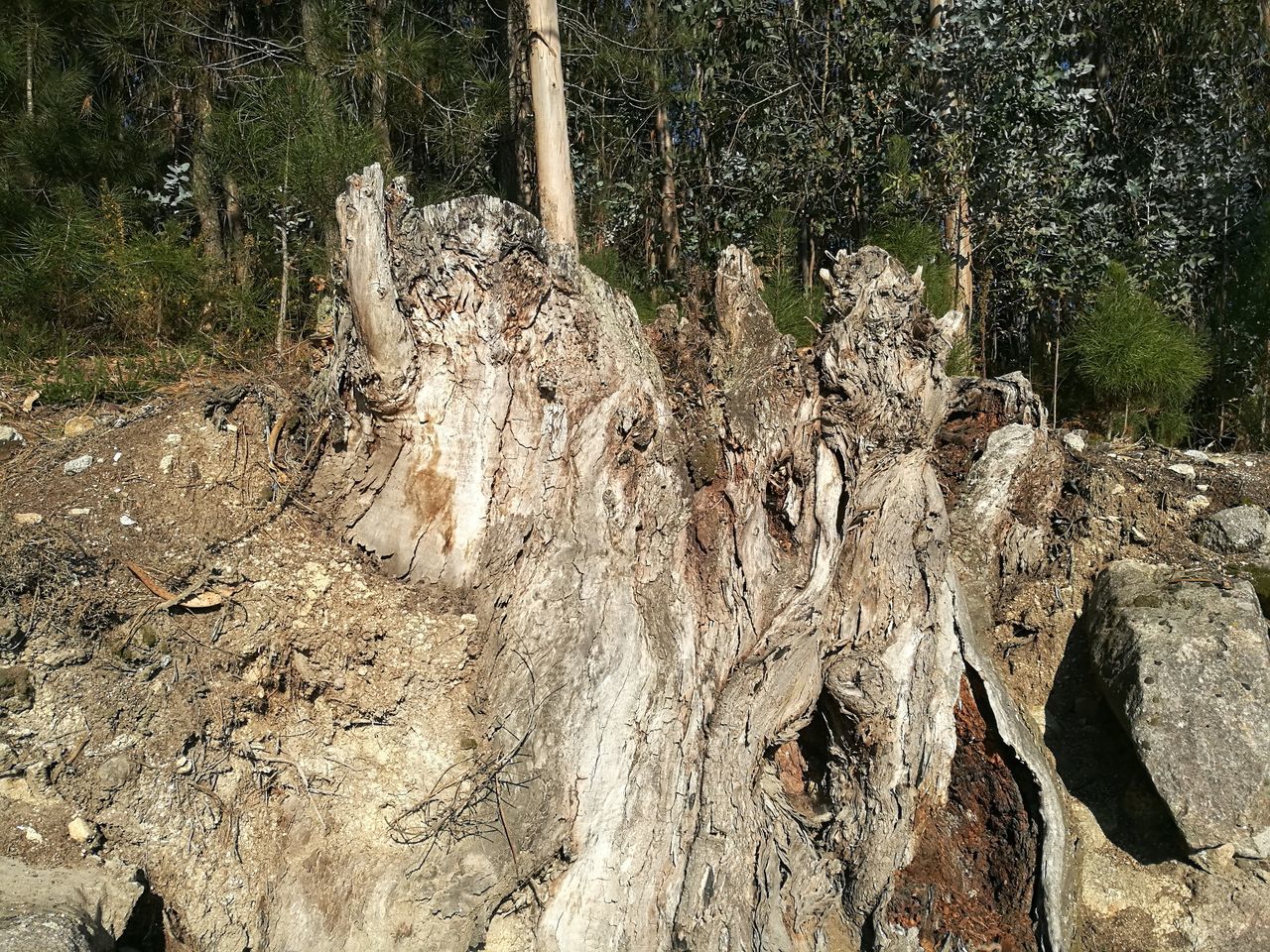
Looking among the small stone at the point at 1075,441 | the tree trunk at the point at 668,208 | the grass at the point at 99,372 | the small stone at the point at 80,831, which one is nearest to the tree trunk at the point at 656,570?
the small stone at the point at 80,831

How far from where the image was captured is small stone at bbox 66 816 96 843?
7.79 ft

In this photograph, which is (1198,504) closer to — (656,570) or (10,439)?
(656,570)

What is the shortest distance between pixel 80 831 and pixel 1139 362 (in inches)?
179

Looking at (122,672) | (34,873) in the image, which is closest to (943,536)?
(122,672)

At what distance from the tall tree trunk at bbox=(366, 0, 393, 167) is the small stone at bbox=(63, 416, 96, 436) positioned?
3.04 metres

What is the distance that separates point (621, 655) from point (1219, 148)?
5.20m

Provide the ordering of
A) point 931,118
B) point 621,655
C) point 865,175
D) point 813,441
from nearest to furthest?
point 621,655 → point 813,441 → point 931,118 → point 865,175

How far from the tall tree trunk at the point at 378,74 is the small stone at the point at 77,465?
11.1 feet

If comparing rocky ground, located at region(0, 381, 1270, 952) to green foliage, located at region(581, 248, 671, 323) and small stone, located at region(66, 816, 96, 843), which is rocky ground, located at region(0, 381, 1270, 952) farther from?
green foliage, located at region(581, 248, 671, 323)

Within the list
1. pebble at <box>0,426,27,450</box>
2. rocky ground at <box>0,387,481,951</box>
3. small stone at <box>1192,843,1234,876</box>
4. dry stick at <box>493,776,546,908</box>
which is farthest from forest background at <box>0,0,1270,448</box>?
small stone at <box>1192,843,1234,876</box>

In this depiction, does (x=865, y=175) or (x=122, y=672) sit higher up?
(x=865, y=175)

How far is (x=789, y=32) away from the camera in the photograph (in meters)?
6.00

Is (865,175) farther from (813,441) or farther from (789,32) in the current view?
(813,441)

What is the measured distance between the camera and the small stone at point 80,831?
93.4 inches
